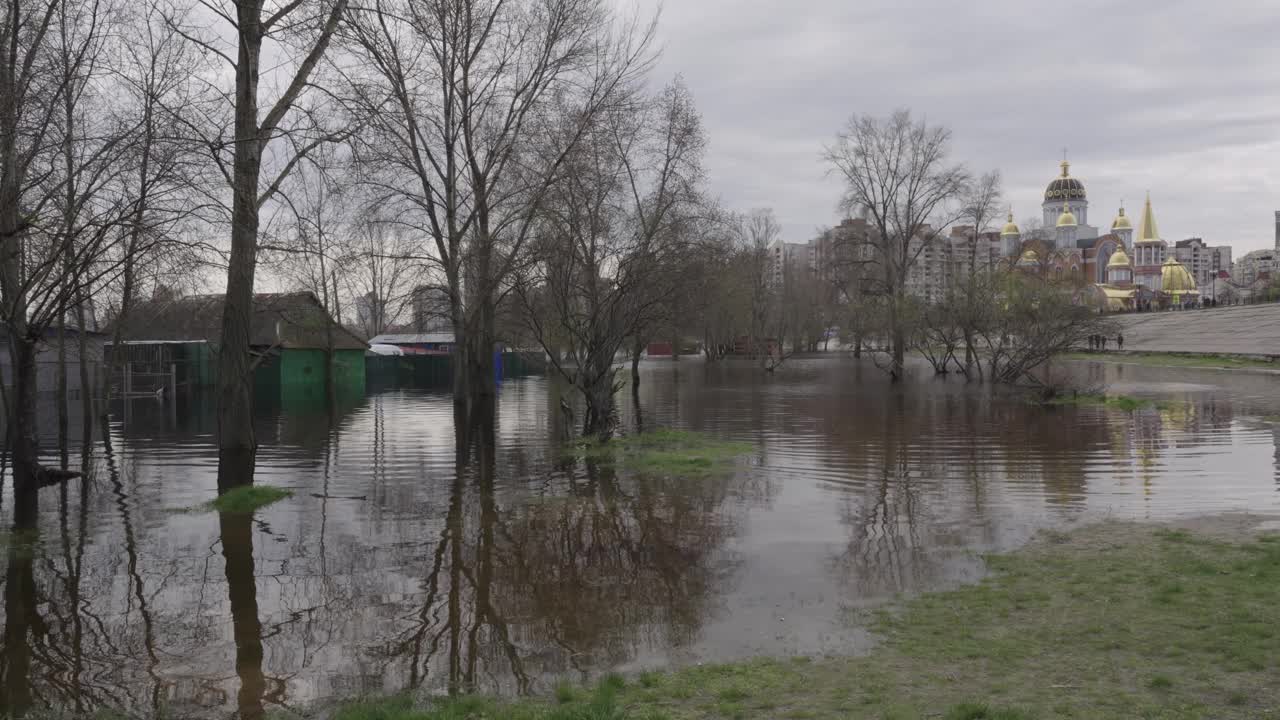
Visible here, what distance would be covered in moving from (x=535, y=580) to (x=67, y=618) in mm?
3746

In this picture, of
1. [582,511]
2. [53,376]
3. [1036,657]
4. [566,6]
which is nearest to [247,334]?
[582,511]

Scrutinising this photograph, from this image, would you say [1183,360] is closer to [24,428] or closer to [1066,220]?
[24,428]

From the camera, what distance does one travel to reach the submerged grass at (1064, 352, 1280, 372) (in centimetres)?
4906

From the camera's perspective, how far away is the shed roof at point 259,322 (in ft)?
96.7

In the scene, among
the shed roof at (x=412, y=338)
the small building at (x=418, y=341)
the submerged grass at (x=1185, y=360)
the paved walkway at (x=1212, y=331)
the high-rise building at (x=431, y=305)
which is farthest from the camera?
the shed roof at (x=412, y=338)

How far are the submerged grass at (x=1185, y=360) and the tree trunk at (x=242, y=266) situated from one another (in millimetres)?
46931

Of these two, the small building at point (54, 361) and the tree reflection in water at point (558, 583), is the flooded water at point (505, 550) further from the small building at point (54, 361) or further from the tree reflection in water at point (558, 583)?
the small building at point (54, 361)

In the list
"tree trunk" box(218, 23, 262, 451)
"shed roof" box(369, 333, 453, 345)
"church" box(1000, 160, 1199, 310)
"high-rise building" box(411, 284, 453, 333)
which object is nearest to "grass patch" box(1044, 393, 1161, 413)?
"high-rise building" box(411, 284, 453, 333)

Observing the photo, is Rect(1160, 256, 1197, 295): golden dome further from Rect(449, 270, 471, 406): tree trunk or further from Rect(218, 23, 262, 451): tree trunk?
Rect(218, 23, 262, 451): tree trunk

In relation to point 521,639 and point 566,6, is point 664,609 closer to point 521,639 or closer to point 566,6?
point 521,639

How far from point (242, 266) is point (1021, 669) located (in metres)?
10.7

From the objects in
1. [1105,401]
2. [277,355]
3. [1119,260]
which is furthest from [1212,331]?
[1119,260]

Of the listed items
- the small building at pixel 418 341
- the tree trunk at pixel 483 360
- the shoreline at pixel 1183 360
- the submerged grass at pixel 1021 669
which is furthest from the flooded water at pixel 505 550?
the small building at pixel 418 341

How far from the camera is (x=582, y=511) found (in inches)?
444
